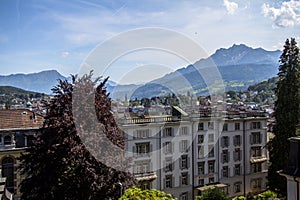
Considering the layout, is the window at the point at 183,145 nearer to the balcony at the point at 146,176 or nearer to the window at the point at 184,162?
the window at the point at 184,162

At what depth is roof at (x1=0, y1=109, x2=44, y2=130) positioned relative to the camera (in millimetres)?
18703

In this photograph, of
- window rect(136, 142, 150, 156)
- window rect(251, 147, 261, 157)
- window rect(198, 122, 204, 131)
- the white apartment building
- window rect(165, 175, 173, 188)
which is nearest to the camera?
window rect(136, 142, 150, 156)

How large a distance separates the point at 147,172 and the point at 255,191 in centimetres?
1091

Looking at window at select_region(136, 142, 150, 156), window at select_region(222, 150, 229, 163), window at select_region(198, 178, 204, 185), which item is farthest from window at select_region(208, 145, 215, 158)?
window at select_region(136, 142, 150, 156)

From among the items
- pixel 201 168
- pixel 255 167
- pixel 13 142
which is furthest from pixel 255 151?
pixel 13 142

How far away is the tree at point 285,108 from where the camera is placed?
20.2 meters

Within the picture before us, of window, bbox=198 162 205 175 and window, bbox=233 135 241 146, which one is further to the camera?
window, bbox=233 135 241 146

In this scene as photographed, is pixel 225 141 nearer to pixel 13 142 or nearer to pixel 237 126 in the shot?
pixel 237 126

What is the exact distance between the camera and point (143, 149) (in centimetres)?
2342

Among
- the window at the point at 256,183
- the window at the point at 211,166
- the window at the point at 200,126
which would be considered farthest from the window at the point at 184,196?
the window at the point at 256,183

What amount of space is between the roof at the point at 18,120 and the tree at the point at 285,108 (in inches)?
593

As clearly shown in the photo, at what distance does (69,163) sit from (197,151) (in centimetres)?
1553

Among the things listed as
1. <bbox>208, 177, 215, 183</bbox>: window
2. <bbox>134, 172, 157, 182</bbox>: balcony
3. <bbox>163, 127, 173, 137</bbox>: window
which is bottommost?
<bbox>208, 177, 215, 183</bbox>: window

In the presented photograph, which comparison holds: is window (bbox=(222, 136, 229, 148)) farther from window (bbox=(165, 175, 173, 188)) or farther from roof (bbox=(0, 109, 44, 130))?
roof (bbox=(0, 109, 44, 130))
